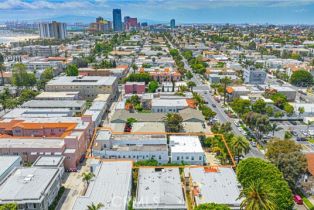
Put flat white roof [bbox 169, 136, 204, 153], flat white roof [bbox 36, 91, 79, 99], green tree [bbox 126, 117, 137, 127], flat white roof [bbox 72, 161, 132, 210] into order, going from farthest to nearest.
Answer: flat white roof [bbox 36, 91, 79, 99]
green tree [bbox 126, 117, 137, 127]
flat white roof [bbox 169, 136, 204, 153]
flat white roof [bbox 72, 161, 132, 210]

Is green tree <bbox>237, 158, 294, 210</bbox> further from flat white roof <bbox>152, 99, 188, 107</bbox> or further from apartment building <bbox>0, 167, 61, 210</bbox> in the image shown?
flat white roof <bbox>152, 99, 188, 107</bbox>

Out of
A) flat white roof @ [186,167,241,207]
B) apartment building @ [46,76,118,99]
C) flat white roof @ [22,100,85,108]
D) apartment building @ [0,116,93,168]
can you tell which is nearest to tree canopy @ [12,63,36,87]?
apartment building @ [46,76,118,99]

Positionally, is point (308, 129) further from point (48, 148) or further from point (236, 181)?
point (48, 148)

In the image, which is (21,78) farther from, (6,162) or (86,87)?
(6,162)

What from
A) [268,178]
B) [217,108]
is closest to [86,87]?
[217,108]

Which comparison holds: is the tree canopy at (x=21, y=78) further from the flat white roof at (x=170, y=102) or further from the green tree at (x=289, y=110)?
the green tree at (x=289, y=110)

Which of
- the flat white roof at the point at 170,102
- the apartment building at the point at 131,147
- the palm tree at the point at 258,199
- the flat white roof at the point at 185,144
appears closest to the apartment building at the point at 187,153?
the flat white roof at the point at 185,144
